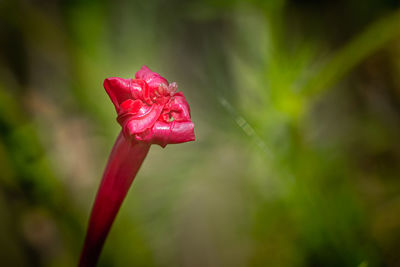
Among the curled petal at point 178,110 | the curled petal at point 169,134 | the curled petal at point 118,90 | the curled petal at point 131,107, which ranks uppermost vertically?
the curled petal at point 118,90

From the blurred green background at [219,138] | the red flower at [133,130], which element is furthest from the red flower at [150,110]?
the blurred green background at [219,138]

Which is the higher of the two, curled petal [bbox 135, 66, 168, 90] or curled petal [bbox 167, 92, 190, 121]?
curled petal [bbox 135, 66, 168, 90]

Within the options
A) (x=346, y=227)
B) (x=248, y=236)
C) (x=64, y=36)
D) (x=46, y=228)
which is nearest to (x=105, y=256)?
(x=46, y=228)

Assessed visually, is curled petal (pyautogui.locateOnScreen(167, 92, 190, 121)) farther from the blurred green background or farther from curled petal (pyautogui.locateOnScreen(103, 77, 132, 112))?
the blurred green background

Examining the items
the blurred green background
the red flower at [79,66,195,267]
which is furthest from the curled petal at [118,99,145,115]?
the blurred green background

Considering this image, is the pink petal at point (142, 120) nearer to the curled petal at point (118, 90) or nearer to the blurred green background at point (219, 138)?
the curled petal at point (118, 90)

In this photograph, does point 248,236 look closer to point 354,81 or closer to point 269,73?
point 269,73

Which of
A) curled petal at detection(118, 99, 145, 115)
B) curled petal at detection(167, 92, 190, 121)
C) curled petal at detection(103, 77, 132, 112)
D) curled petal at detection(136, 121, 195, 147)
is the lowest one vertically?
curled petal at detection(136, 121, 195, 147)
